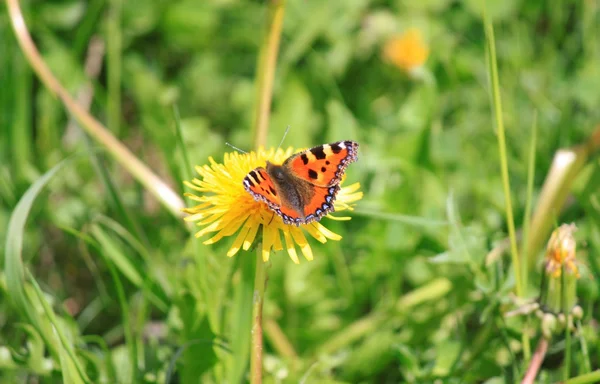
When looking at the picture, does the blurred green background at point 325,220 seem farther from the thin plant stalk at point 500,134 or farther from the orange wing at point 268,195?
the orange wing at point 268,195

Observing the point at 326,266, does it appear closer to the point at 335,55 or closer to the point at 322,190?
the point at 322,190

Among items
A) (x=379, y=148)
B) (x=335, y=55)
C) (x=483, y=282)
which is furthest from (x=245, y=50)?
(x=483, y=282)

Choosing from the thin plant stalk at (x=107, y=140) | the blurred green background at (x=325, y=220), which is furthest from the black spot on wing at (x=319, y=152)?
the thin plant stalk at (x=107, y=140)

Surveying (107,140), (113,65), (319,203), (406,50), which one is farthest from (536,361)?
(113,65)

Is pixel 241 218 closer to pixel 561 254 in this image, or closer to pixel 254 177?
pixel 254 177

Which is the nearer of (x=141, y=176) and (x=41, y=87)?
(x=141, y=176)

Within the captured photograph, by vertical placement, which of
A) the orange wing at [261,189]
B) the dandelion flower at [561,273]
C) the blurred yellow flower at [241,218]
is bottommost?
the dandelion flower at [561,273]

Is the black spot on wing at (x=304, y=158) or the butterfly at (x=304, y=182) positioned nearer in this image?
the butterfly at (x=304, y=182)
